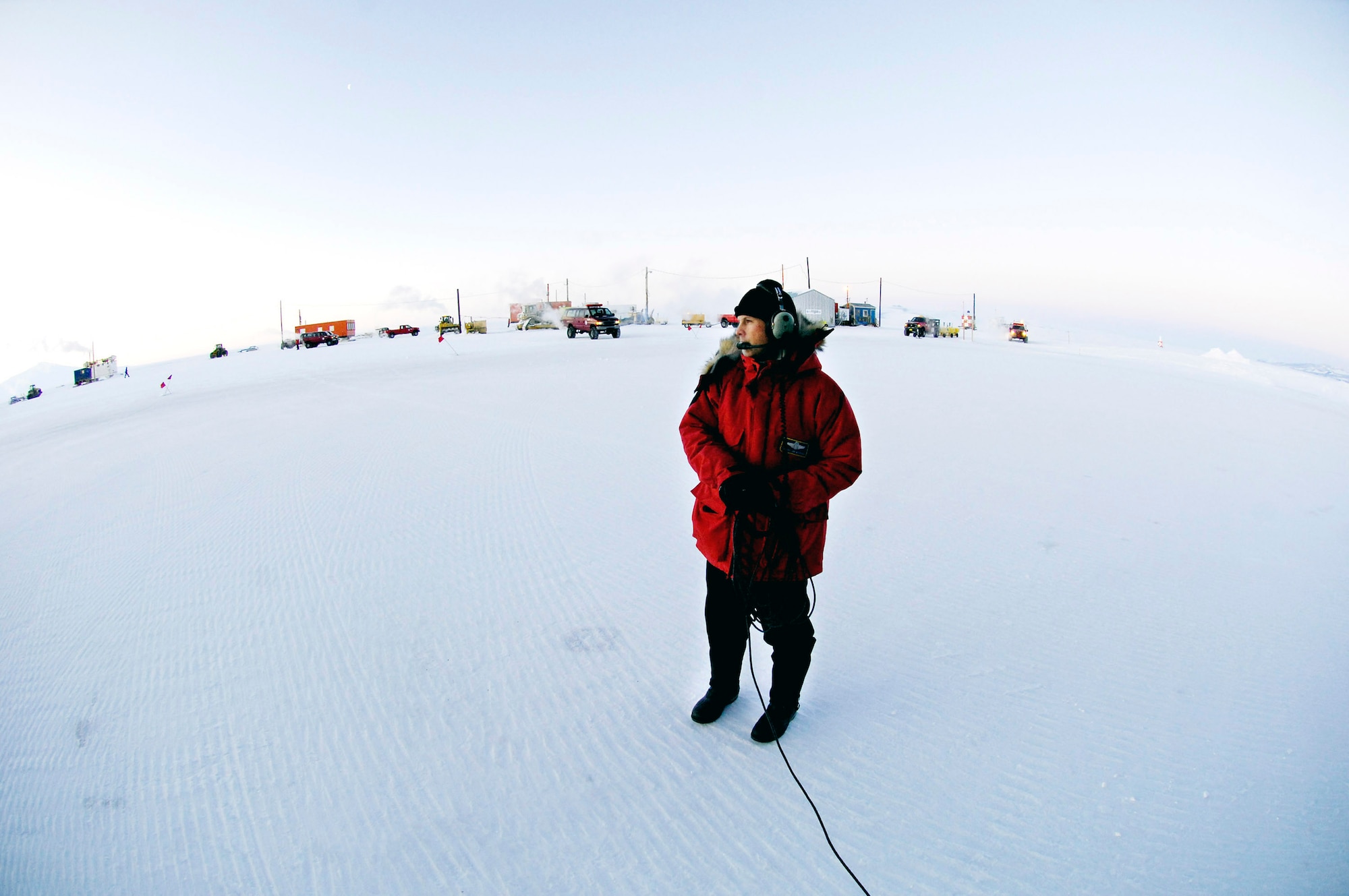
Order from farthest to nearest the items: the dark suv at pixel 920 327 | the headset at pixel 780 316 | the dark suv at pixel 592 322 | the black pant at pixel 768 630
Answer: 1. the dark suv at pixel 920 327
2. the dark suv at pixel 592 322
3. the black pant at pixel 768 630
4. the headset at pixel 780 316

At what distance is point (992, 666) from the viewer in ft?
9.93

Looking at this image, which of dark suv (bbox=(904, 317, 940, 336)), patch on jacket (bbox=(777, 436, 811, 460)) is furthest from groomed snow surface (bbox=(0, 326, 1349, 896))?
dark suv (bbox=(904, 317, 940, 336))

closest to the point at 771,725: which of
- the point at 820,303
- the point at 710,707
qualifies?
the point at 710,707

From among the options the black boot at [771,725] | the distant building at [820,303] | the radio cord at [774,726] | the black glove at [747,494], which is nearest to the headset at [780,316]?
the black glove at [747,494]

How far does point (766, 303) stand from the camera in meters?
2.29

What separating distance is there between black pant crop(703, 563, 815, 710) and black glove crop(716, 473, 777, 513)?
0.34 m

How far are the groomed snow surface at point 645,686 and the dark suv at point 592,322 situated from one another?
79.1ft

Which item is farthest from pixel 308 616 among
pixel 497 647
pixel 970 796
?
pixel 970 796

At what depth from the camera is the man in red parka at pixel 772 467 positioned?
2277mm

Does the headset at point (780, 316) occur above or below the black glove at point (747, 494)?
above

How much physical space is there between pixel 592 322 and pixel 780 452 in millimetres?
29154

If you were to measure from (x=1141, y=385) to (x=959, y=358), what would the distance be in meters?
5.48

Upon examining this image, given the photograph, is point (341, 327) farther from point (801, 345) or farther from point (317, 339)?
point (801, 345)

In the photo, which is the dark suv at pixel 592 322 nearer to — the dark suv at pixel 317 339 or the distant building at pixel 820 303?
the dark suv at pixel 317 339
